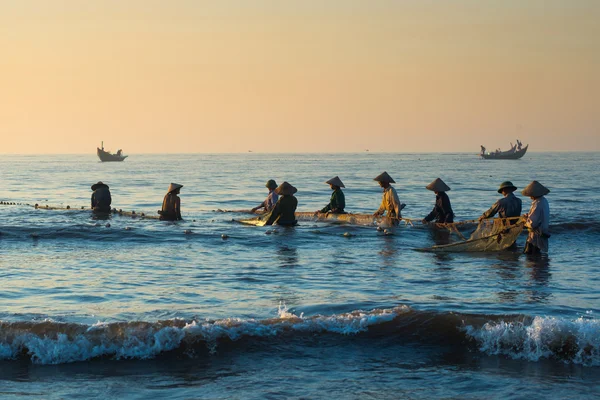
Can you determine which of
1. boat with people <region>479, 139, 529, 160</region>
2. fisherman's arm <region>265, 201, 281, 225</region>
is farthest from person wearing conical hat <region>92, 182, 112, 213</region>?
boat with people <region>479, 139, 529, 160</region>

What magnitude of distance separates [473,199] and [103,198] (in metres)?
19.7

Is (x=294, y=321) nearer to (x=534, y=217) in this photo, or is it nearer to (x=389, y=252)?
(x=534, y=217)

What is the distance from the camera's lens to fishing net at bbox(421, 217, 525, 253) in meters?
14.1

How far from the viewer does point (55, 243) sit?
53.3 feet

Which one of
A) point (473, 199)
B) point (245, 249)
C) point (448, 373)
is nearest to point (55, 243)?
point (245, 249)

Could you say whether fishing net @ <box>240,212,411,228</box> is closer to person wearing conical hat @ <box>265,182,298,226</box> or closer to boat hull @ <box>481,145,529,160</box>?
person wearing conical hat @ <box>265,182,298,226</box>

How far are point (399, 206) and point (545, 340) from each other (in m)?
9.71

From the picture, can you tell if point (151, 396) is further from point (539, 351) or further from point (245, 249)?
point (245, 249)

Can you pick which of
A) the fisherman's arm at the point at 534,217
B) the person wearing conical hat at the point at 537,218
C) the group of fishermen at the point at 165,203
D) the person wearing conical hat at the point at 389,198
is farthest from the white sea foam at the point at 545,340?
the group of fishermen at the point at 165,203

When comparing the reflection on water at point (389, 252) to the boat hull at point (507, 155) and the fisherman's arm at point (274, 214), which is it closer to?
the fisherman's arm at point (274, 214)

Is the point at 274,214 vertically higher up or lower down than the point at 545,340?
higher up

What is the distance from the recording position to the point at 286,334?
833 cm

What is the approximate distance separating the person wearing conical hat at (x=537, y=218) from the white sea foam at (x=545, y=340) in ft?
15.7

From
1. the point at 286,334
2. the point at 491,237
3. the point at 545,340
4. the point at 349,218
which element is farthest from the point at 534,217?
the point at 349,218
